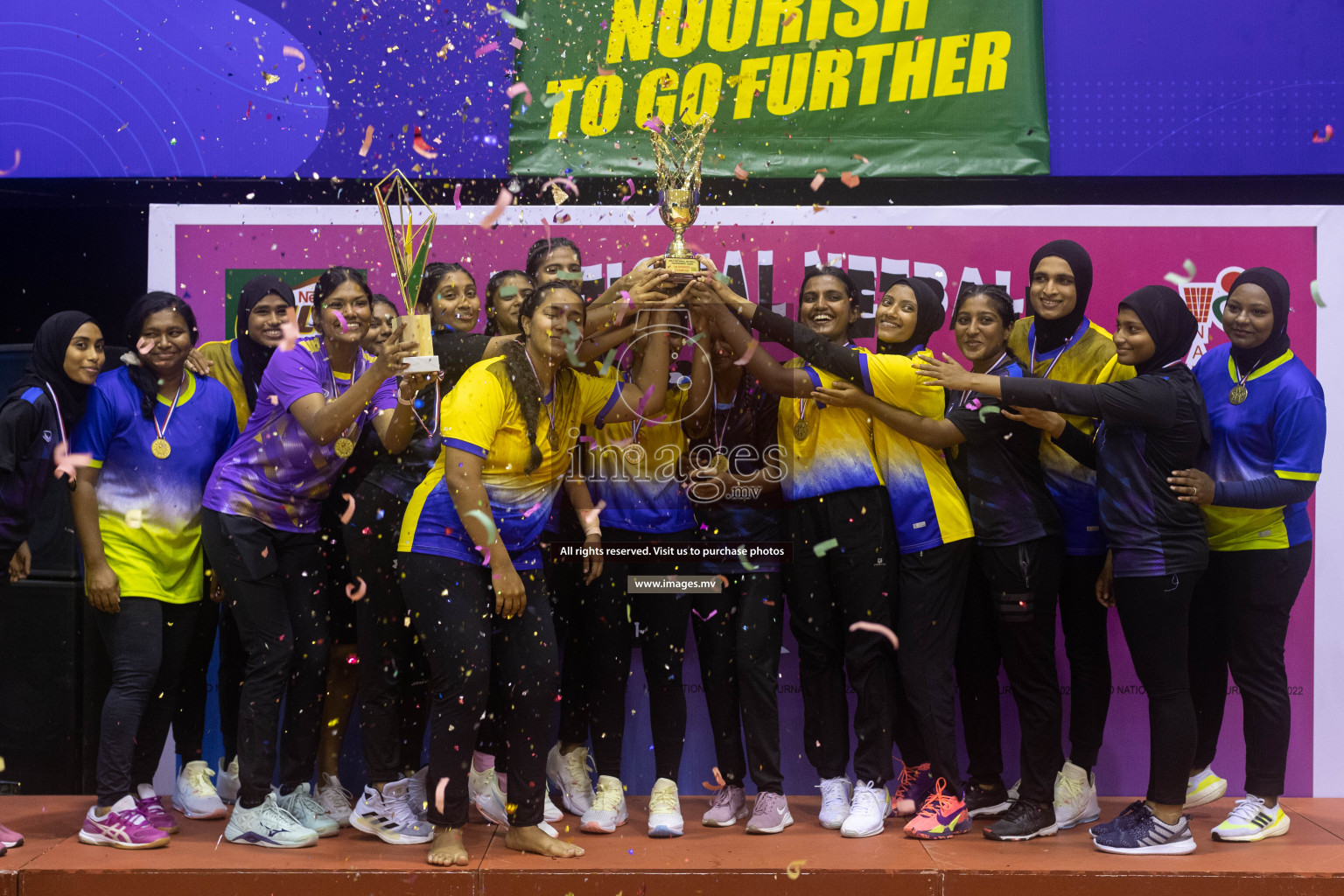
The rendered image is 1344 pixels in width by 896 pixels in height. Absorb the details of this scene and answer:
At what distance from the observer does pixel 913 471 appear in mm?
3840

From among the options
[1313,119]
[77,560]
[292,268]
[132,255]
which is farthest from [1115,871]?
[132,255]

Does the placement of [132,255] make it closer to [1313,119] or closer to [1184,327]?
[1184,327]

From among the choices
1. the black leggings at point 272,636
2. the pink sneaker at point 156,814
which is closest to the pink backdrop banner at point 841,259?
the black leggings at point 272,636

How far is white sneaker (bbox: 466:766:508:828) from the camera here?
3.91 metres

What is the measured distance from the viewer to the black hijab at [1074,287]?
3973 millimetres

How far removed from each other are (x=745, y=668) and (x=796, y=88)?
2480 mm

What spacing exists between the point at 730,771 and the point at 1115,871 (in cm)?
130

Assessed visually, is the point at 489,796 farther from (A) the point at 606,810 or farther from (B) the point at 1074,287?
(B) the point at 1074,287

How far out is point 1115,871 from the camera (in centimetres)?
344

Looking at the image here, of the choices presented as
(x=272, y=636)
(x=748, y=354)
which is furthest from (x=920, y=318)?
(x=272, y=636)

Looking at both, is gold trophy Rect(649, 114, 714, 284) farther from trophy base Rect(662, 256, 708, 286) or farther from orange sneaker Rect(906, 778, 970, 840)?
orange sneaker Rect(906, 778, 970, 840)

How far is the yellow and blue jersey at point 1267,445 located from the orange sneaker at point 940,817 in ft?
4.30

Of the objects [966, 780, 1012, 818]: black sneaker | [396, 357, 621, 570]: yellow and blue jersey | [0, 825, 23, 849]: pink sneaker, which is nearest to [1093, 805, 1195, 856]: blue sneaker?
[966, 780, 1012, 818]: black sneaker

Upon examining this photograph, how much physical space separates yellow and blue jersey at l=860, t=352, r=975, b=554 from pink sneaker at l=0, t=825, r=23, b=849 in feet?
10.3
